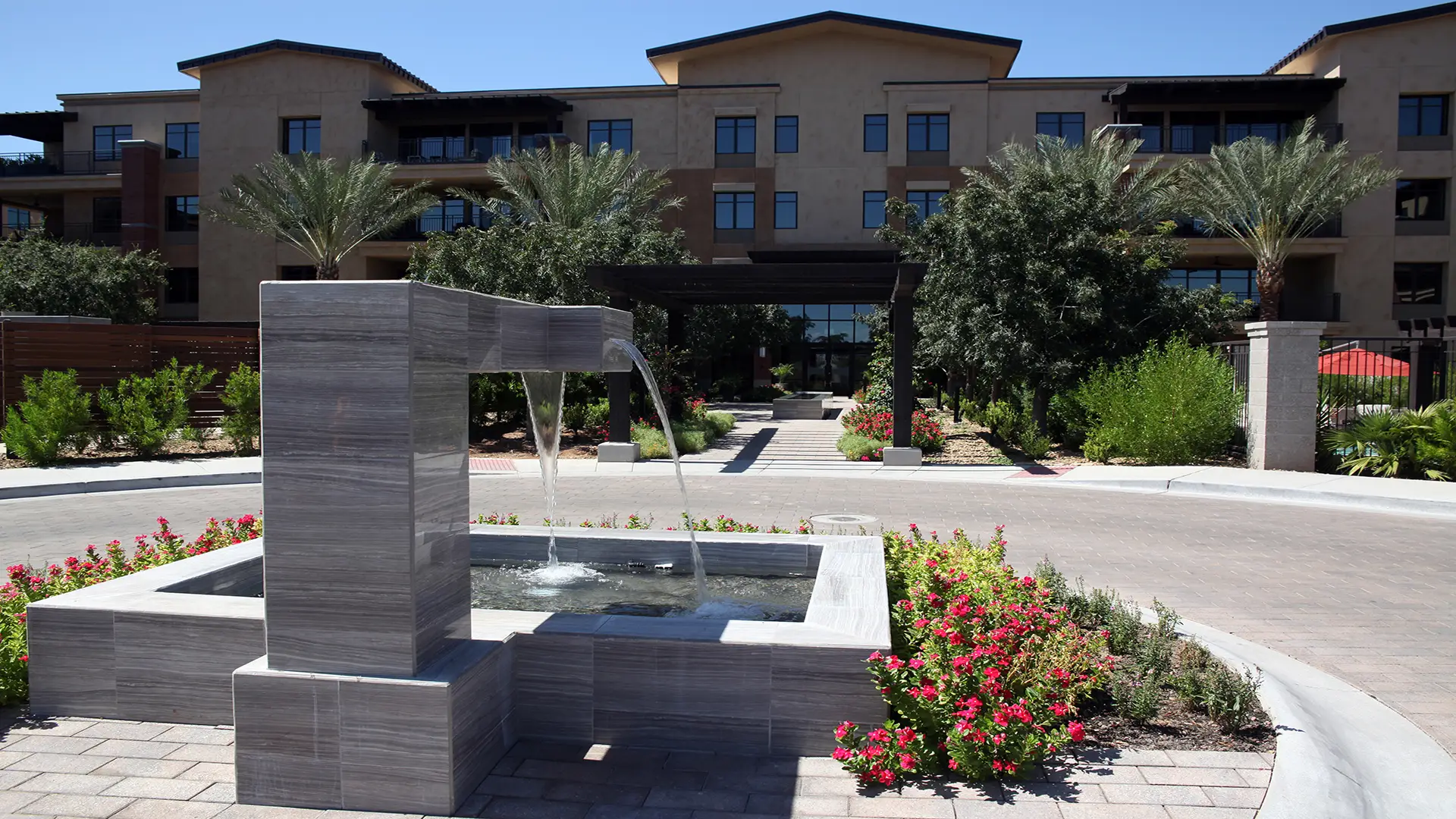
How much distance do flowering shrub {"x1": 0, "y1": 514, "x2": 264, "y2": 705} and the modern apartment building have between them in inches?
1310

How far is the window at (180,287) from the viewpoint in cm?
4522

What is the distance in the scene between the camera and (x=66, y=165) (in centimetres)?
4628

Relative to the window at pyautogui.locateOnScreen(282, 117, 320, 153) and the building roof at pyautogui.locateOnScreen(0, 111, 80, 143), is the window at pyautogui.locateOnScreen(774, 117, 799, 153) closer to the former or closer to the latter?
the window at pyautogui.locateOnScreen(282, 117, 320, 153)

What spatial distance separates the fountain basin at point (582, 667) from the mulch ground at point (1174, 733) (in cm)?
124

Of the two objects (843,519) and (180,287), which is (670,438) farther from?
(180,287)

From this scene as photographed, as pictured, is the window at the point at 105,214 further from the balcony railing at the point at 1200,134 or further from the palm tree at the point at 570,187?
the balcony railing at the point at 1200,134

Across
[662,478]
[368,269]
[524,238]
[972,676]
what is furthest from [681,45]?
[972,676]

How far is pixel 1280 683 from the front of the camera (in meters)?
6.03

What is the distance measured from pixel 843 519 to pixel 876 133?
1244 inches

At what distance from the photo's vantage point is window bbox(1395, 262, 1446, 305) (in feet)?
130

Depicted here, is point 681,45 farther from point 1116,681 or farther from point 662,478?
point 1116,681

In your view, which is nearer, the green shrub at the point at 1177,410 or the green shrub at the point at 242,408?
the green shrub at the point at 1177,410

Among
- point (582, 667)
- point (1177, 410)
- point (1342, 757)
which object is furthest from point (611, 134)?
point (1342, 757)

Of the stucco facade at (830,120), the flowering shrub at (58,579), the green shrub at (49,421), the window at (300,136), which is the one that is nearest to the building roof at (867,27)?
the stucco facade at (830,120)
